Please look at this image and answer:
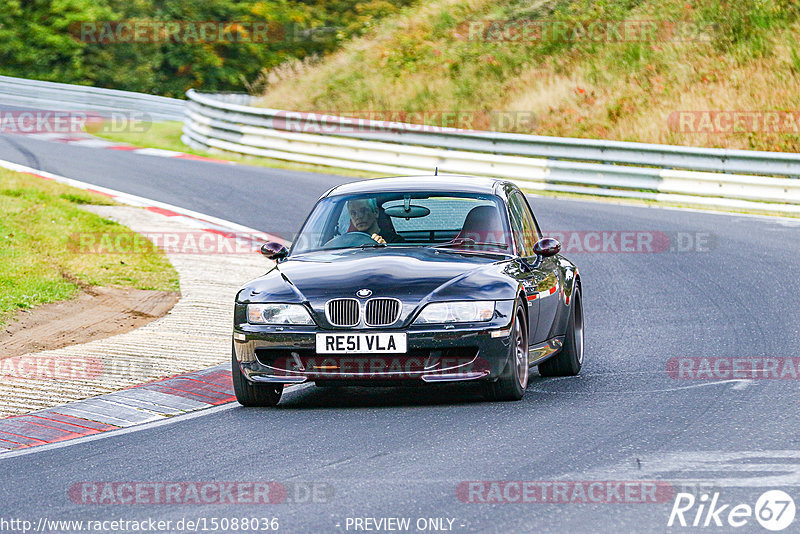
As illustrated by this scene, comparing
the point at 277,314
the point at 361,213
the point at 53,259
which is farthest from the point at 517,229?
the point at 53,259

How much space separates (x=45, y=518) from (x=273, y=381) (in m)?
2.72

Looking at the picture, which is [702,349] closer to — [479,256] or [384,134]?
[479,256]

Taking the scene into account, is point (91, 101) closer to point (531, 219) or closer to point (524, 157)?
point (524, 157)

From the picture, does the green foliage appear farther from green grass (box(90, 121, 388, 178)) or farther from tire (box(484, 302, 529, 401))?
tire (box(484, 302, 529, 401))

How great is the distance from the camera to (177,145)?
32.3m

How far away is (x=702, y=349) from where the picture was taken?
10586 mm

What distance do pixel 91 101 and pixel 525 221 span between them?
2947 cm

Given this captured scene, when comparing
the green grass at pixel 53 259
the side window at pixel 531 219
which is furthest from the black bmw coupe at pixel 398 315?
the green grass at pixel 53 259

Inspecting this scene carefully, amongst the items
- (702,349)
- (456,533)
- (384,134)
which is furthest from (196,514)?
(384,134)

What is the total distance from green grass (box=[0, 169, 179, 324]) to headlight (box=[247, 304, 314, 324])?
389 cm

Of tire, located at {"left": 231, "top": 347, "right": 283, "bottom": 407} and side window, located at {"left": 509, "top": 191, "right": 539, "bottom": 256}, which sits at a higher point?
side window, located at {"left": 509, "top": 191, "right": 539, "bottom": 256}

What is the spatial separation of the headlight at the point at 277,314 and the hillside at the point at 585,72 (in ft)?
61.8

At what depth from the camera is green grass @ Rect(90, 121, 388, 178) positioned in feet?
90.4

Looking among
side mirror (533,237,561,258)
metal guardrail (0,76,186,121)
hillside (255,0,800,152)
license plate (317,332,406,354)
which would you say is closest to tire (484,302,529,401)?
license plate (317,332,406,354)
